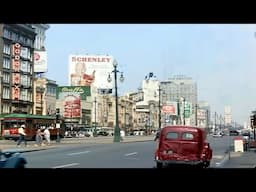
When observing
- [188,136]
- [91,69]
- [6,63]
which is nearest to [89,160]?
[188,136]

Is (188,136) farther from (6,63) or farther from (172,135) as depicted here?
(6,63)

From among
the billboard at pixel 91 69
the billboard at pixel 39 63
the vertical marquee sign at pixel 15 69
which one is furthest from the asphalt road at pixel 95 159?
the billboard at pixel 39 63

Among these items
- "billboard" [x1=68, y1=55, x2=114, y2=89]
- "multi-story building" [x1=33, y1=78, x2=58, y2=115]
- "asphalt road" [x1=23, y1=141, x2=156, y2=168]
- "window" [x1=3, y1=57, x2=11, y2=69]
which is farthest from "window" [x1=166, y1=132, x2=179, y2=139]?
"multi-story building" [x1=33, y1=78, x2=58, y2=115]

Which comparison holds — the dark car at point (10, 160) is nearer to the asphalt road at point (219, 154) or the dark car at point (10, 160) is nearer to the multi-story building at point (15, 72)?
the asphalt road at point (219, 154)

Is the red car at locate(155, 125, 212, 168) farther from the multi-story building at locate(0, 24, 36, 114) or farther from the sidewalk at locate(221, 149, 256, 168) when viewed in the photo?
the multi-story building at locate(0, 24, 36, 114)

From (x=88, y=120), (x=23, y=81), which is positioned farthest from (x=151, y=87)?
(x=23, y=81)

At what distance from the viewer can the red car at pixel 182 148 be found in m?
23.8

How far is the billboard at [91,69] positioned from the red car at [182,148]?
2806 inches

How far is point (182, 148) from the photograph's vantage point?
24.0 metres

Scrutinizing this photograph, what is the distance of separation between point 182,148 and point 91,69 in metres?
76.0

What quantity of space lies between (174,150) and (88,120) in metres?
125

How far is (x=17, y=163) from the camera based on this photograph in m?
14.6
